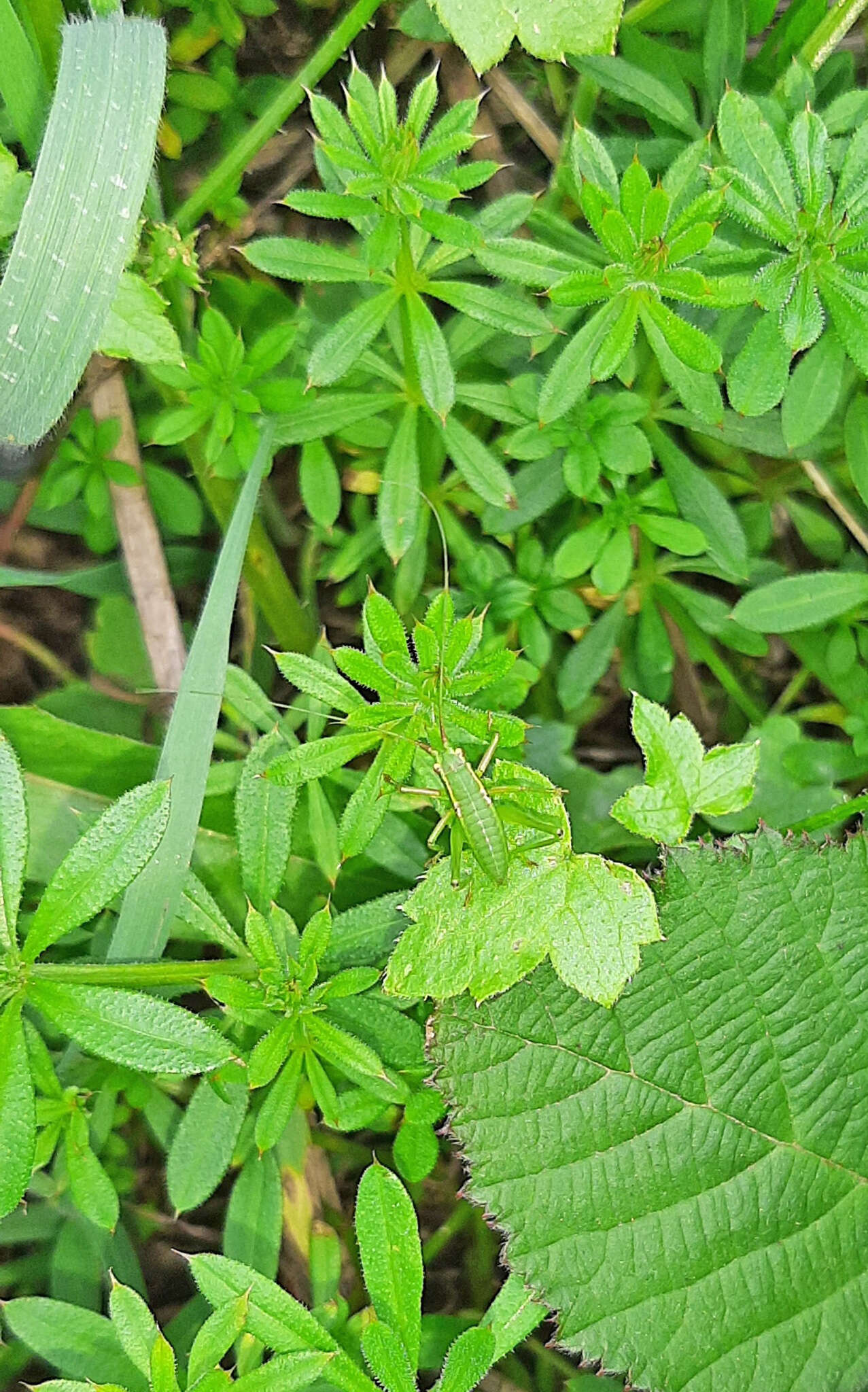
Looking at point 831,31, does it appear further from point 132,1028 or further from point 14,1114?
point 14,1114

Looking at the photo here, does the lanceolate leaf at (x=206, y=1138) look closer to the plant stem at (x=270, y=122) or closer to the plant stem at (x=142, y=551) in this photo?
the plant stem at (x=142, y=551)

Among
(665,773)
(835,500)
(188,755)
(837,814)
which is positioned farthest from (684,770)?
(188,755)

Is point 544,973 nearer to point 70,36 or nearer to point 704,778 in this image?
point 704,778

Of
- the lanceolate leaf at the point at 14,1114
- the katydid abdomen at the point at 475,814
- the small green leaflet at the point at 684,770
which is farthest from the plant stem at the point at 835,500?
the lanceolate leaf at the point at 14,1114

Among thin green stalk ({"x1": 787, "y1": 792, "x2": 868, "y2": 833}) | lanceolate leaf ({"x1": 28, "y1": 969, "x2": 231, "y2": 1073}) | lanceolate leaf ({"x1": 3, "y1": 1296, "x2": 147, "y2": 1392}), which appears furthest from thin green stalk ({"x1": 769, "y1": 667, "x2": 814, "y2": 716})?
lanceolate leaf ({"x1": 3, "y1": 1296, "x2": 147, "y2": 1392})

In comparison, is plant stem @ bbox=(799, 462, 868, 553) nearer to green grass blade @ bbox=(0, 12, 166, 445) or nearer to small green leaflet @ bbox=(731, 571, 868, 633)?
small green leaflet @ bbox=(731, 571, 868, 633)

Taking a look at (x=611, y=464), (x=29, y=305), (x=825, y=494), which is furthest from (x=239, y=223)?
(x=825, y=494)
